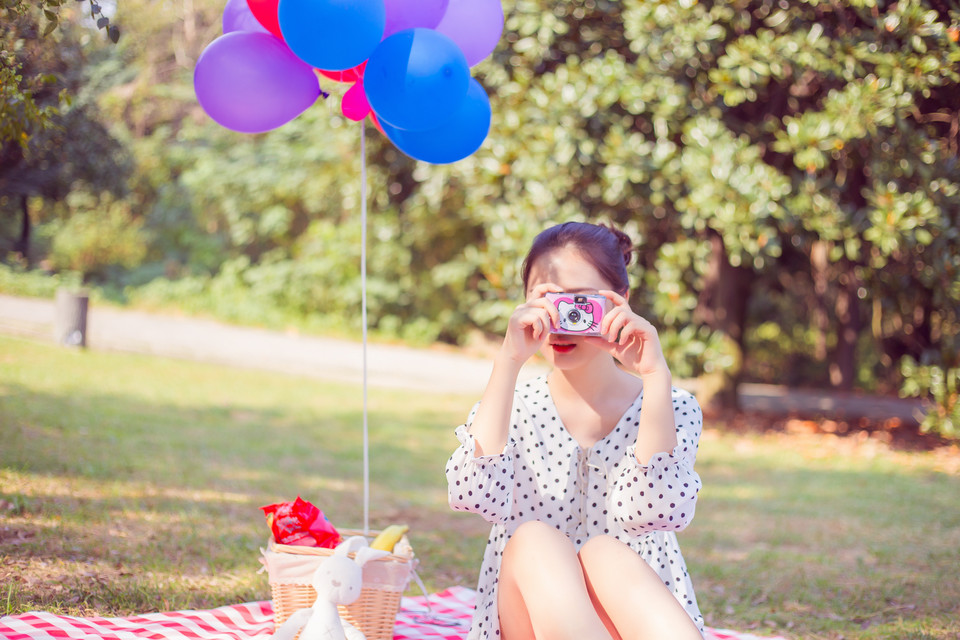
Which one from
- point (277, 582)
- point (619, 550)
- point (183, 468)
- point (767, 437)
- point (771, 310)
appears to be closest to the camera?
point (619, 550)

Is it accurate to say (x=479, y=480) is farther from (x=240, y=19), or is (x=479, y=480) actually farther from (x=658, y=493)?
(x=240, y=19)

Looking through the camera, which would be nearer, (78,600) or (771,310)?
(78,600)

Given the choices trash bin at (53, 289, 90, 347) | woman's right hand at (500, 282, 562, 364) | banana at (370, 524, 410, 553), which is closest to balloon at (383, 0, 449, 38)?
woman's right hand at (500, 282, 562, 364)

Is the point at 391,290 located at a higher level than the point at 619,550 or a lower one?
higher

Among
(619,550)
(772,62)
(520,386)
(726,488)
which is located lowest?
(726,488)

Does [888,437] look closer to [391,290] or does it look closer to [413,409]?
[413,409]

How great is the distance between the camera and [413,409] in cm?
766

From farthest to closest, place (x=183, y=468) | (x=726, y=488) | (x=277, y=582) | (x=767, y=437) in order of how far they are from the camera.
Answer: (x=767, y=437), (x=726, y=488), (x=183, y=468), (x=277, y=582)

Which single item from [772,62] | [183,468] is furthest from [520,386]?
[772,62]

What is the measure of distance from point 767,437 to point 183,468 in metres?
4.77

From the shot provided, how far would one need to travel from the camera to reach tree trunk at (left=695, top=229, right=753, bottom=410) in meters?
7.37

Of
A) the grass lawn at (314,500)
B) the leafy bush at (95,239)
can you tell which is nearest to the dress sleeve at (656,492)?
the grass lawn at (314,500)

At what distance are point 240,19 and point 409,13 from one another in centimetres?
59

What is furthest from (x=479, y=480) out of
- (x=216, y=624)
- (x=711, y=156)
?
(x=711, y=156)
